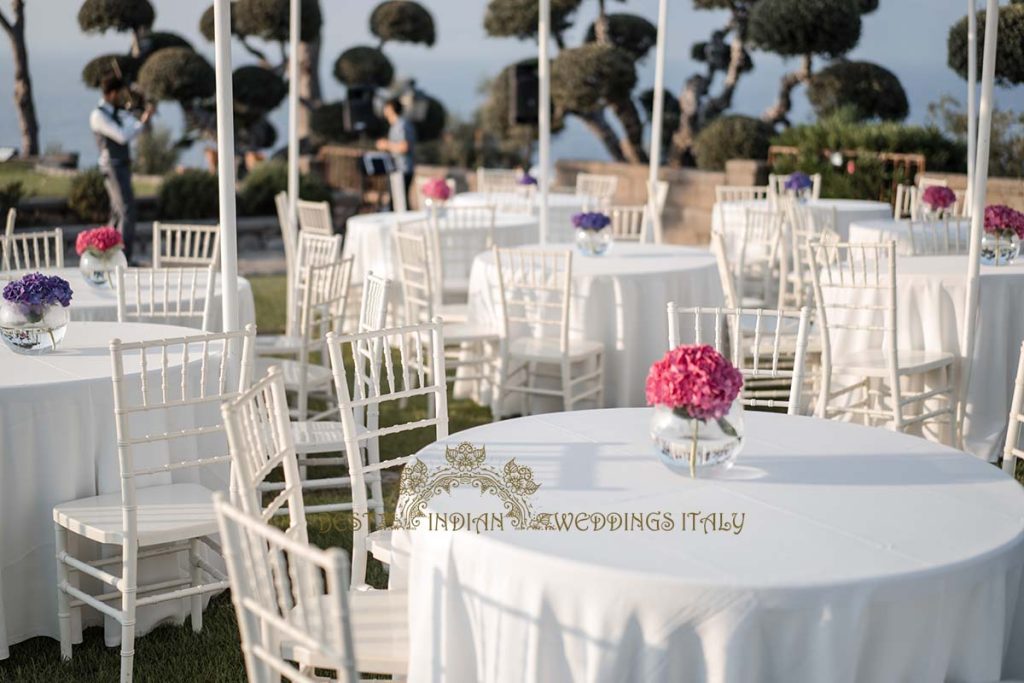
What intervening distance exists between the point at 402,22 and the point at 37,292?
47.9 feet

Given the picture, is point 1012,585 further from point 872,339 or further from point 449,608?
point 872,339

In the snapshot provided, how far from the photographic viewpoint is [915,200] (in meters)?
8.66

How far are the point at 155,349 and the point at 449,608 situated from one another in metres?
1.92

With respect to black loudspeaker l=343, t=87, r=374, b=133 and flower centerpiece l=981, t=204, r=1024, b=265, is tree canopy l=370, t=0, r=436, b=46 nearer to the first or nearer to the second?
black loudspeaker l=343, t=87, r=374, b=133

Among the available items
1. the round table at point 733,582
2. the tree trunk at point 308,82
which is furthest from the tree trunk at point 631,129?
the round table at point 733,582

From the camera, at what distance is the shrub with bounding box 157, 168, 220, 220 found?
1368 cm

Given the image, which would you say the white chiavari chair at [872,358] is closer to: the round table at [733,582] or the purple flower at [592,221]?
the purple flower at [592,221]

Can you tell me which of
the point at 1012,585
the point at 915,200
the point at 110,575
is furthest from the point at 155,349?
the point at 915,200

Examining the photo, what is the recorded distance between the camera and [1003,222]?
18.6ft

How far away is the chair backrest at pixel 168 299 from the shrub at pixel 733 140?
8460 mm

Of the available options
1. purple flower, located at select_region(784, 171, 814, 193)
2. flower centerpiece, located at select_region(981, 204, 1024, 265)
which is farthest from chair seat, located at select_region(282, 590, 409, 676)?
purple flower, located at select_region(784, 171, 814, 193)

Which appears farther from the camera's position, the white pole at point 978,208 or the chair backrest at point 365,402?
the white pole at point 978,208

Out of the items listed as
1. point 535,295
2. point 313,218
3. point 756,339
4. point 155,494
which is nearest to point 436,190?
point 313,218

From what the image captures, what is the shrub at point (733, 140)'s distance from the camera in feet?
44.1
